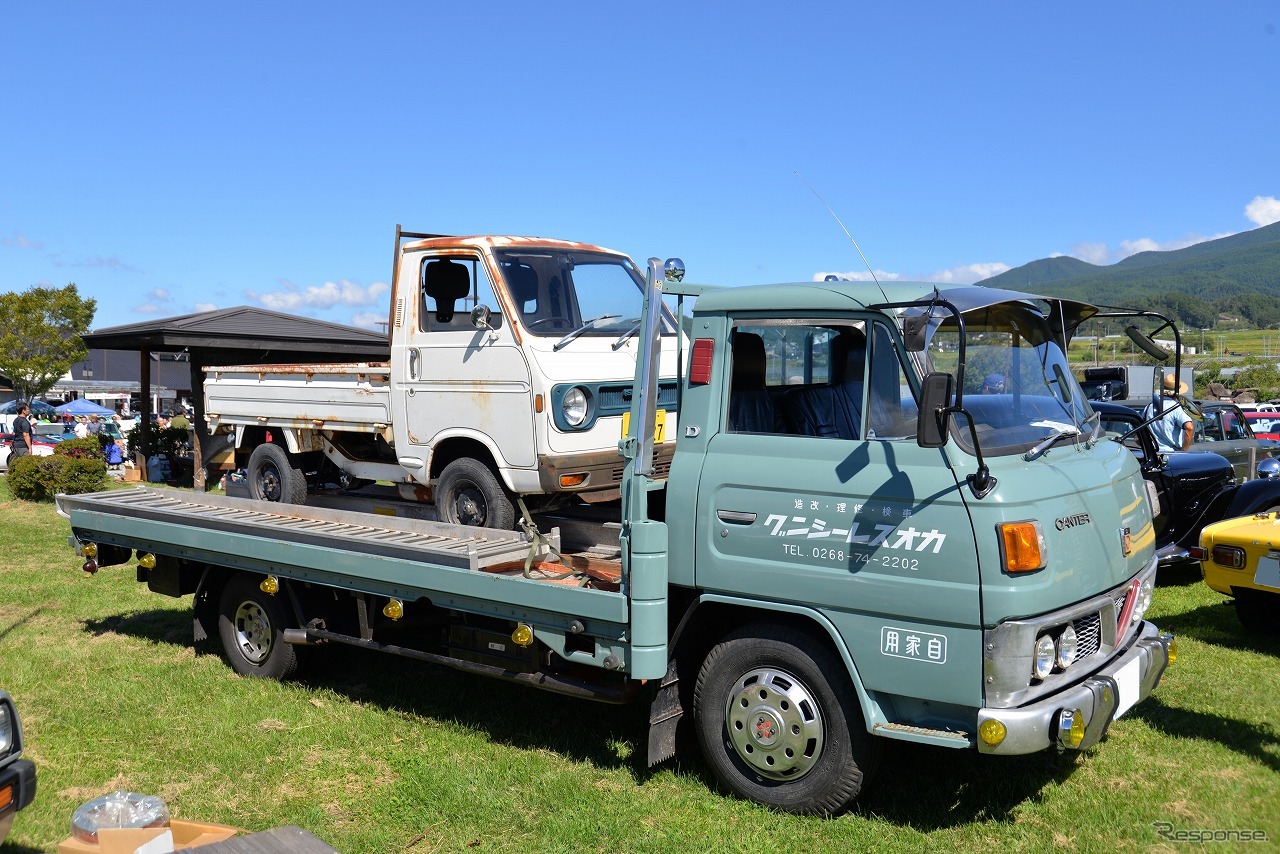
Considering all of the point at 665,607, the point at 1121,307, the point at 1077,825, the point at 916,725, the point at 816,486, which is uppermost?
the point at 1121,307

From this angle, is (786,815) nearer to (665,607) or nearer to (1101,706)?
(665,607)

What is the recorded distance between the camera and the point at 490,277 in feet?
21.2

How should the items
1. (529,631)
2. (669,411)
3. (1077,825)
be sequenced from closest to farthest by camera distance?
1. (1077,825)
2. (529,631)
3. (669,411)

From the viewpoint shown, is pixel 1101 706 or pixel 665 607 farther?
pixel 665 607

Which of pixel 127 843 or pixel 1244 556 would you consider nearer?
pixel 127 843

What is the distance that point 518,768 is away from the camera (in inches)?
207

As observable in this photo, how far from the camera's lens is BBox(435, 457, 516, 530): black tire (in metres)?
6.43

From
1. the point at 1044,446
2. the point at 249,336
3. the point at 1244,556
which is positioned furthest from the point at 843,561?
the point at 249,336

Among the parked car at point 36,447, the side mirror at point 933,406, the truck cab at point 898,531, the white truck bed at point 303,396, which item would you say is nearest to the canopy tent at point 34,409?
the parked car at point 36,447

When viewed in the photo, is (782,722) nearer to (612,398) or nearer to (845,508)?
(845,508)

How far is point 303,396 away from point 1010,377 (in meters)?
5.25

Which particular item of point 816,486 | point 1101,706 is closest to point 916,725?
point 1101,706

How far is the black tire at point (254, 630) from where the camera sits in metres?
6.58

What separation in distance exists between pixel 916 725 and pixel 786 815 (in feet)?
2.48
